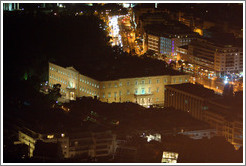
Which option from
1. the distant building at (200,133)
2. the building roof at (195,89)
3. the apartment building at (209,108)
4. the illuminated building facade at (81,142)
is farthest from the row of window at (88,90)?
the illuminated building facade at (81,142)

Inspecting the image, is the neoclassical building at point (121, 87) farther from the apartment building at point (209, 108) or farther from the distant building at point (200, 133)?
the distant building at point (200, 133)

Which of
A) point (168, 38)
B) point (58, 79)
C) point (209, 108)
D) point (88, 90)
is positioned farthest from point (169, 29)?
point (209, 108)

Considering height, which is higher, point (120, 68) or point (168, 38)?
point (168, 38)

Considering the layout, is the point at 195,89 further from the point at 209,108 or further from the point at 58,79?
the point at 58,79

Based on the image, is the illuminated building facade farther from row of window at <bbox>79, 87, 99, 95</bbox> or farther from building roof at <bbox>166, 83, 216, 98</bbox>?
row of window at <bbox>79, 87, 99, 95</bbox>

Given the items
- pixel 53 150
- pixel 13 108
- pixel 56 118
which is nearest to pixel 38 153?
pixel 53 150

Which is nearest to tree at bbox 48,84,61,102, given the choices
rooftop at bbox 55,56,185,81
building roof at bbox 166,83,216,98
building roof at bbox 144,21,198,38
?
rooftop at bbox 55,56,185,81
